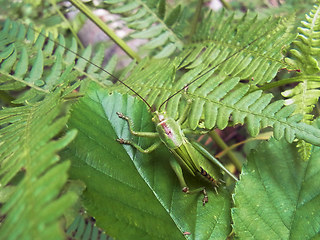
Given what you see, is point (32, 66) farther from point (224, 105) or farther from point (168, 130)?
point (224, 105)

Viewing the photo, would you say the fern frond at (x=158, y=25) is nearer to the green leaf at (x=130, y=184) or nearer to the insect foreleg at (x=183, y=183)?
the green leaf at (x=130, y=184)

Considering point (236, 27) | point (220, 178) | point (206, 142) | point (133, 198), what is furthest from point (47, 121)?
point (206, 142)

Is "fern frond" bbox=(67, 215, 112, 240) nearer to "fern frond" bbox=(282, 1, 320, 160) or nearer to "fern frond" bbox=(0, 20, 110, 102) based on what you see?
"fern frond" bbox=(0, 20, 110, 102)

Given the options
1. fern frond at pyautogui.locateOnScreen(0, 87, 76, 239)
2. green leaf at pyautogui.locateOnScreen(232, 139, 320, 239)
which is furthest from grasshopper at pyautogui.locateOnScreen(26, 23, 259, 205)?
fern frond at pyautogui.locateOnScreen(0, 87, 76, 239)

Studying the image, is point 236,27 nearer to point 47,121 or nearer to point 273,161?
point 273,161

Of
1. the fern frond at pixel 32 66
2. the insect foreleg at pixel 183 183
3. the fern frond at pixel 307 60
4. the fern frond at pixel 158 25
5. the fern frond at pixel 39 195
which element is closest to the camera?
the fern frond at pixel 39 195

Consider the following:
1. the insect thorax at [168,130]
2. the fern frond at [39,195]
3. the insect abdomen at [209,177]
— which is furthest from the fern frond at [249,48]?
the fern frond at [39,195]

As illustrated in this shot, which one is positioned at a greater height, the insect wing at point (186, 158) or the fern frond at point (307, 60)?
the insect wing at point (186, 158)
